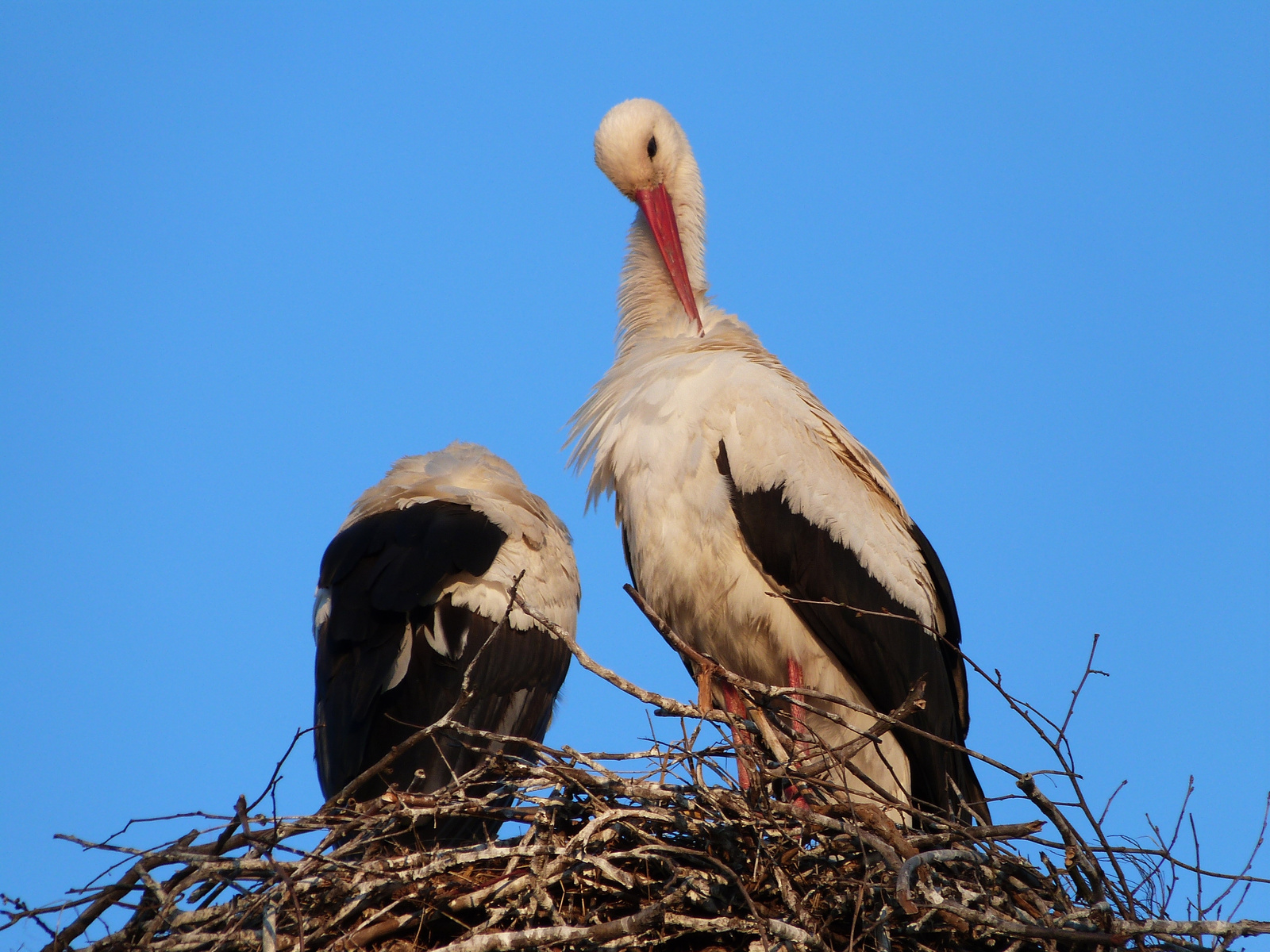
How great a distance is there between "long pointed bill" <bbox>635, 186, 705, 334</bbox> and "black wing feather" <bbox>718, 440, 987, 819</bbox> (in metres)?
1.02

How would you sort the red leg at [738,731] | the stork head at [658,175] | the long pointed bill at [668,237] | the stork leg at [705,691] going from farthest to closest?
the stork head at [658,175]
the long pointed bill at [668,237]
the stork leg at [705,691]
the red leg at [738,731]

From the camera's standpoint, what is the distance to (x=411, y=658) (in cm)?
428

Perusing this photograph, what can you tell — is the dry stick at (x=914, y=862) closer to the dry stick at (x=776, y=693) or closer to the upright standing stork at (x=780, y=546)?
the dry stick at (x=776, y=693)

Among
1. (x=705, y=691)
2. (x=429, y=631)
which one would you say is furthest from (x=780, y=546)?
(x=429, y=631)

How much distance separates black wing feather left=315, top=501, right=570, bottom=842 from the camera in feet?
13.6

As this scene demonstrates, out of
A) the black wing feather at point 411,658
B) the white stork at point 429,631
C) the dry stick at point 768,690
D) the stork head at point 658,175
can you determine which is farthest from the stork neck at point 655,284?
the dry stick at point 768,690

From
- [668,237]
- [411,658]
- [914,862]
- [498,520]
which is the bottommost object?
[914,862]

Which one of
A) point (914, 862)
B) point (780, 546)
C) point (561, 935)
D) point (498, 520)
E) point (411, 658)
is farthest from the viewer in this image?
point (498, 520)

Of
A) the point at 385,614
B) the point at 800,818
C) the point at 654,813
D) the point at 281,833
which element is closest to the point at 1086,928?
the point at 800,818

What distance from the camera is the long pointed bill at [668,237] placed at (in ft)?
17.3

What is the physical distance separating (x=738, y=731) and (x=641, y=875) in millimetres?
447

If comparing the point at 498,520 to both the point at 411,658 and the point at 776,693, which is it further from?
the point at 776,693

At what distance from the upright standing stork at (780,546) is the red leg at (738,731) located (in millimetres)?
206

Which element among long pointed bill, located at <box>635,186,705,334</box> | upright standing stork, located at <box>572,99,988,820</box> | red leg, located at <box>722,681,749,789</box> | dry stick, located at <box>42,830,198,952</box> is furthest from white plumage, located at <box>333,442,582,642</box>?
dry stick, located at <box>42,830,198,952</box>
